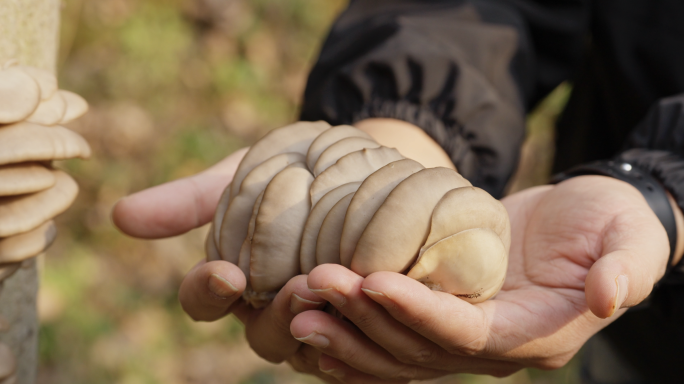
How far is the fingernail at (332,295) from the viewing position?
0.96 metres

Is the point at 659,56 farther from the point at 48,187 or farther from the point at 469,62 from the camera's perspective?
the point at 48,187

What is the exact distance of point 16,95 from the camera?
41.3 inches

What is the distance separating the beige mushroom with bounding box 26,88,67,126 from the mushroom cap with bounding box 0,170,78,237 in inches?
5.2

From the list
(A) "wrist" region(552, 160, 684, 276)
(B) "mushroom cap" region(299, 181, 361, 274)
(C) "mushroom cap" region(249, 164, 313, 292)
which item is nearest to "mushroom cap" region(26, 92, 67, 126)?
(C) "mushroom cap" region(249, 164, 313, 292)

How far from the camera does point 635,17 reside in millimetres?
2119

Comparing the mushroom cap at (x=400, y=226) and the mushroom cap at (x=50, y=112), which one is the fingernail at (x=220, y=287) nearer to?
the mushroom cap at (x=400, y=226)

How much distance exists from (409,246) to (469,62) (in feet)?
3.99

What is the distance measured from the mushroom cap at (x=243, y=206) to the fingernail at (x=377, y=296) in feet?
1.17

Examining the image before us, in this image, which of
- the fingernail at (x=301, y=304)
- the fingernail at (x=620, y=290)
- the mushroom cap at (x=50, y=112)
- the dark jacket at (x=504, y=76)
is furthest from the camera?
the dark jacket at (x=504, y=76)

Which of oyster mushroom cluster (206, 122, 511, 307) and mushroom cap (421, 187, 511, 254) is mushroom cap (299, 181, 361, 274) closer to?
oyster mushroom cluster (206, 122, 511, 307)

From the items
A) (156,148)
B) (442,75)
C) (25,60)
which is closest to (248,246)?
(25,60)

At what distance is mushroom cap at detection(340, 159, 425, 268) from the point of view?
102 centimetres

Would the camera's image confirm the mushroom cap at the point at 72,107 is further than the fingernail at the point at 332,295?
Yes

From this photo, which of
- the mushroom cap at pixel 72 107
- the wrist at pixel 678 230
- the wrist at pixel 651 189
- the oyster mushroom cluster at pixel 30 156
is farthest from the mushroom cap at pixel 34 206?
the wrist at pixel 678 230
